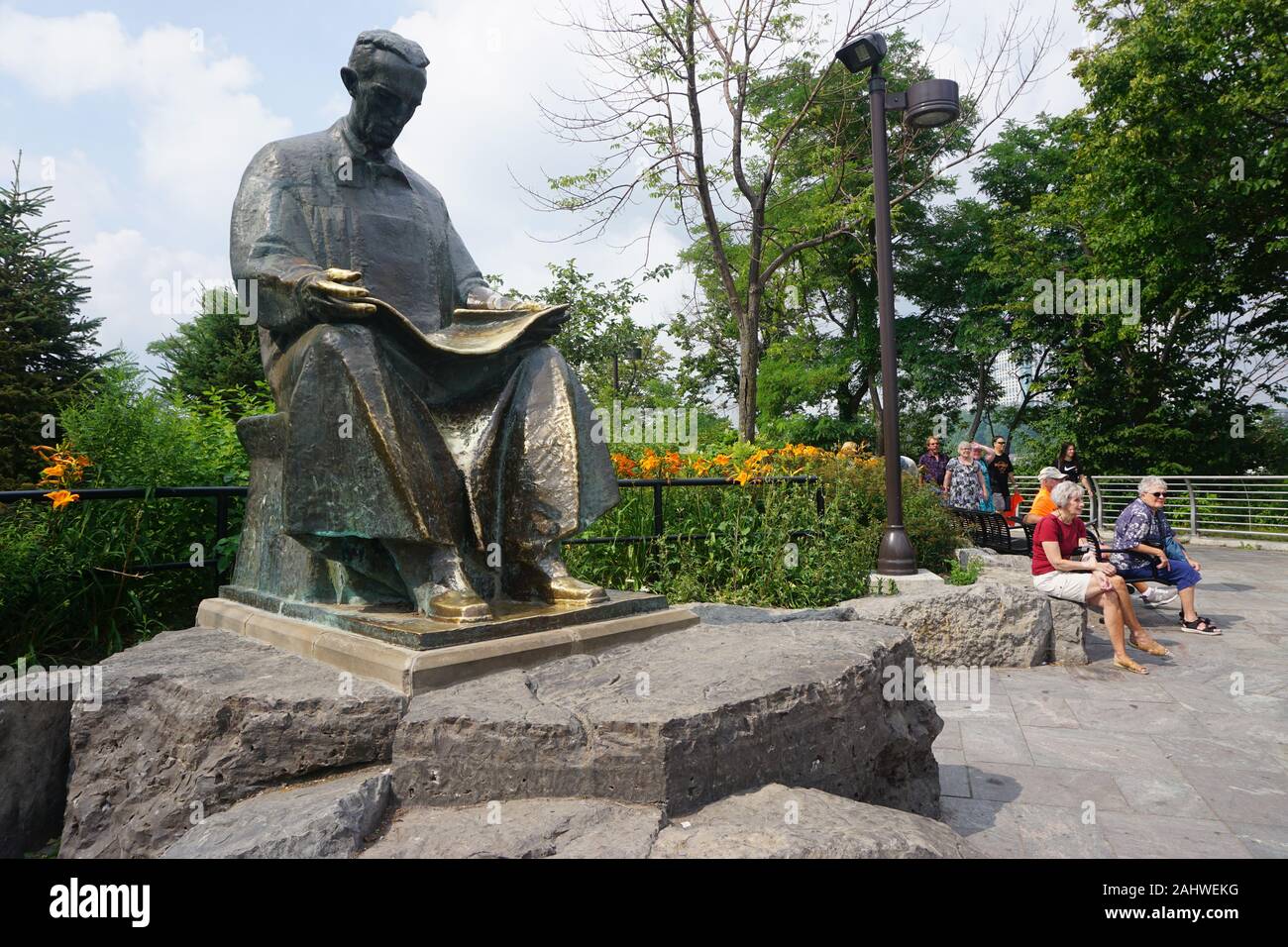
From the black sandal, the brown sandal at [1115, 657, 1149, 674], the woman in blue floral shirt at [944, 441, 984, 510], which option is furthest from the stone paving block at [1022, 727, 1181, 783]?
the woman in blue floral shirt at [944, 441, 984, 510]

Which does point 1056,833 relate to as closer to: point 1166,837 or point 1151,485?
→ point 1166,837

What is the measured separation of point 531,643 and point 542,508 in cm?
57

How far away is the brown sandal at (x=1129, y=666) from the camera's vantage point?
539 centimetres

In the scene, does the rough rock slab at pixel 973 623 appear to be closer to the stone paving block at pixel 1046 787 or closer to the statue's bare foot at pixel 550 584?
the stone paving block at pixel 1046 787

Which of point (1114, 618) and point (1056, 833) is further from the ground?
point (1114, 618)

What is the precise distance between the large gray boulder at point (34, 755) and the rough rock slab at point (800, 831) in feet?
6.44

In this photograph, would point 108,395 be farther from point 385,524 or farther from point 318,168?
point 385,524

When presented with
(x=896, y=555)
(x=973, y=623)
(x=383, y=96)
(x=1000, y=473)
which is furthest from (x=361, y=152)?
(x=1000, y=473)

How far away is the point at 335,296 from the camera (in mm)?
2664

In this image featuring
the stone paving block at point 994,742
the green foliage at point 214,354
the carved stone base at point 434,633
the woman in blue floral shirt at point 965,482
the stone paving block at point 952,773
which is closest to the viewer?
the carved stone base at point 434,633

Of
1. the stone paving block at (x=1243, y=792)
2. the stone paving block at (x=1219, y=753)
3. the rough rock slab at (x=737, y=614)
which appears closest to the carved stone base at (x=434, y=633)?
the rough rock slab at (x=737, y=614)

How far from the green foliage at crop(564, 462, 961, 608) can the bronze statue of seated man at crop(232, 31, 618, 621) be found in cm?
275

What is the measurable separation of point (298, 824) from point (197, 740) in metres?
0.68

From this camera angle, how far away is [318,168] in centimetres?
319
